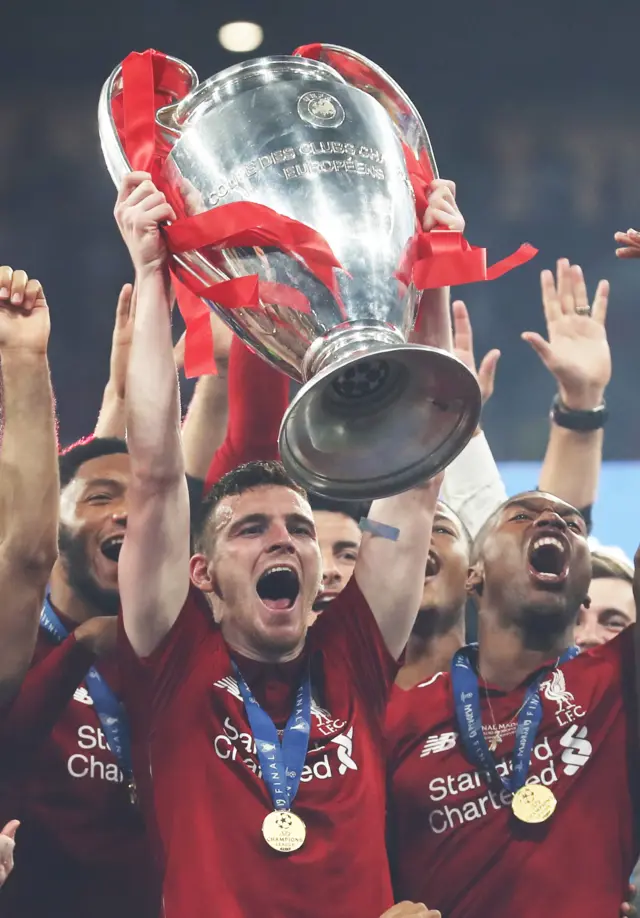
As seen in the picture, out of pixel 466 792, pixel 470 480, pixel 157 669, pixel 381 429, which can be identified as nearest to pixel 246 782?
pixel 157 669

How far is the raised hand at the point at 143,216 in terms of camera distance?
1716 millimetres

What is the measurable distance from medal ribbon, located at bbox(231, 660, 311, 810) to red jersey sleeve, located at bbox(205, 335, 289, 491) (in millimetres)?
596

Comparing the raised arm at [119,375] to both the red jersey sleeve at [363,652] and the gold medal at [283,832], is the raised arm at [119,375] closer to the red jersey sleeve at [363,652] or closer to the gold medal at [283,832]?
the red jersey sleeve at [363,652]

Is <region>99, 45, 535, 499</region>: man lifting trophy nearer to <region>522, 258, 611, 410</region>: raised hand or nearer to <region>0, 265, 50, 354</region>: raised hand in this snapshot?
<region>0, 265, 50, 354</region>: raised hand

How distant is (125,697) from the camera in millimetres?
2098

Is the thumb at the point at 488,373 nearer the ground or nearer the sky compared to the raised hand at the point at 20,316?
nearer the sky

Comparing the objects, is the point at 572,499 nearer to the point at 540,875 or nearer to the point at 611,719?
the point at 611,719

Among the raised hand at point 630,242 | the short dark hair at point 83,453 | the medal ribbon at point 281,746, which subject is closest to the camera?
the medal ribbon at point 281,746

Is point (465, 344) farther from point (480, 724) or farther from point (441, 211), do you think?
point (441, 211)

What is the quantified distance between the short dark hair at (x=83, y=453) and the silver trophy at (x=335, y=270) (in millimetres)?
879

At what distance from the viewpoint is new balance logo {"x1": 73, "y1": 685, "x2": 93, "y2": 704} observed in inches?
89.0

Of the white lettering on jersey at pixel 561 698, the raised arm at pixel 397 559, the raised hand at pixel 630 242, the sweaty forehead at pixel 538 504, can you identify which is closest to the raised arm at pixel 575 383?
the sweaty forehead at pixel 538 504

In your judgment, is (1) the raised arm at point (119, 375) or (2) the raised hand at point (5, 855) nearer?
(2) the raised hand at point (5, 855)

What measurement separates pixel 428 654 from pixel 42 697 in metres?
0.83
